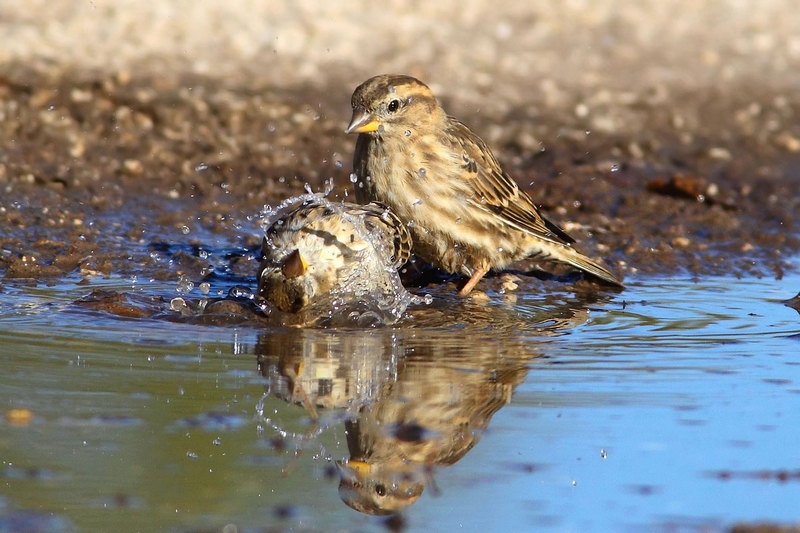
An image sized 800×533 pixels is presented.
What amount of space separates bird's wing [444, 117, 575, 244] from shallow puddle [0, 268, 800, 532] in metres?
1.16

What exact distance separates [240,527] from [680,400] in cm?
190

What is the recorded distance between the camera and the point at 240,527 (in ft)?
10.2

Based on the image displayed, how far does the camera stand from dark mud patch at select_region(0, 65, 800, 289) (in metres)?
7.34

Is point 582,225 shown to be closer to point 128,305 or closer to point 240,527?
point 128,305

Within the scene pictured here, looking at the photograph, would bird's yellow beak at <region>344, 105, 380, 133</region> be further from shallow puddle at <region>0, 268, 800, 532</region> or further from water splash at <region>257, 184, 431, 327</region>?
shallow puddle at <region>0, 268, 800, 532</region>

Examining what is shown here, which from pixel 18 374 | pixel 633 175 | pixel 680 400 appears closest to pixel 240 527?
pixel 18 374

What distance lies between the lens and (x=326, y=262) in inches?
219

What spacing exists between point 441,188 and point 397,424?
9.06 feet

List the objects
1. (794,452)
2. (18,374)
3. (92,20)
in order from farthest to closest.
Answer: (92,20) → (18,374) → (794,452)

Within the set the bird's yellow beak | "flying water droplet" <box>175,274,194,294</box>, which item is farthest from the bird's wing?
"flying water droplet" <box>175,274,194,294</box>

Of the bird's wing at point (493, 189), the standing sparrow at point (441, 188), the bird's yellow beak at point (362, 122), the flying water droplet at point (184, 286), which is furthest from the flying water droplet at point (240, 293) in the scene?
the bird's wing at point (493, 189)

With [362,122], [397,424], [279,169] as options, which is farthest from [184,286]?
[279,169]

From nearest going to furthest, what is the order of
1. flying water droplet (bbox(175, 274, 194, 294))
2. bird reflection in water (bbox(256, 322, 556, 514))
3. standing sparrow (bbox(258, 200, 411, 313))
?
1. bird reflection in water (bbox(256, 322, 556, 514))
2. standing sparrow (bbox(258, 200, 411, 313))
3. flying water droplet (bbox(175, 274, 194, 294))

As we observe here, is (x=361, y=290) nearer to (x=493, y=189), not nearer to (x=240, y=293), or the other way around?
(x=240, y=293)
